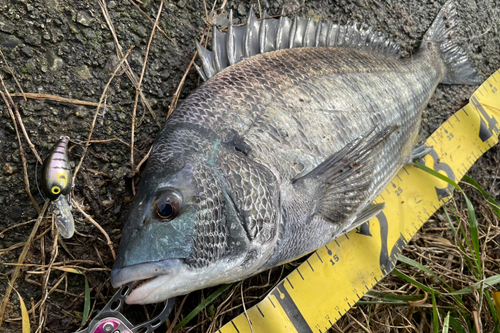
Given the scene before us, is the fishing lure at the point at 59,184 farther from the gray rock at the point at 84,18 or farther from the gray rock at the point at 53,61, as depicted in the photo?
the gray rock at the point at 84,18

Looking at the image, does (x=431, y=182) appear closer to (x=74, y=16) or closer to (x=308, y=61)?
(x=308, y=61)

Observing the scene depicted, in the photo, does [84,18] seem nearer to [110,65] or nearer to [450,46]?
[110,65]

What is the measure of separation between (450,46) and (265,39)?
67.7 inches

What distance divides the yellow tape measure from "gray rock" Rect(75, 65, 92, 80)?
1497 millimetres

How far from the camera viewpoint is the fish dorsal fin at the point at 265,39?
5.52 feet

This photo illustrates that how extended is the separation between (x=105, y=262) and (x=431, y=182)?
220cm

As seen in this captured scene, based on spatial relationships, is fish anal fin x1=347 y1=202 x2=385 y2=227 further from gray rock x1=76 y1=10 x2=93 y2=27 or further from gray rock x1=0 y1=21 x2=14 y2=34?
gray rock x1=0 y1=21 x2=14 y2=34

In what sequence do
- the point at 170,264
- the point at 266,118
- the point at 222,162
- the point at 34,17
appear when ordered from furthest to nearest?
1. the point at 34,17
2. the point at 266,118
3. the point at 222,162
4. the point at 170,264

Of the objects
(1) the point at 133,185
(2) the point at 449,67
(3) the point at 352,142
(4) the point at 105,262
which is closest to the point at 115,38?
(1) the point at 133,185

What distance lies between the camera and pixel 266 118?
4.81ft

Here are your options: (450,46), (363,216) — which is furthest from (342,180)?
(450,46)

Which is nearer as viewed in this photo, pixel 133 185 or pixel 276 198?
pixel 276 198

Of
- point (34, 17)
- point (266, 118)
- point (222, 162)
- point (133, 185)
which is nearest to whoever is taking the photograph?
point (222, 162)

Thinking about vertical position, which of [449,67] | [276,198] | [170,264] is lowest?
[170,264]
